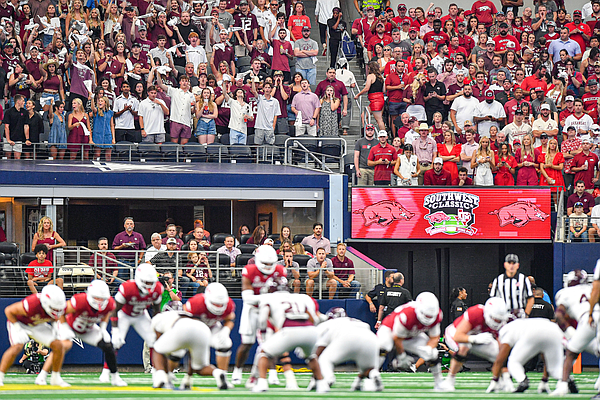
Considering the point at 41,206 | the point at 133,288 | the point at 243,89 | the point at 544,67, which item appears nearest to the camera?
the point at 133,288

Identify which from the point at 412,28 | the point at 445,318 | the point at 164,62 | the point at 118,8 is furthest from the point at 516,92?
the point at 118,8

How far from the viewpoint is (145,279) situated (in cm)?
1098

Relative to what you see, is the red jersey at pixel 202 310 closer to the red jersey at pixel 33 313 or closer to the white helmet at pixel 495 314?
the red jersey at pixel 33 313

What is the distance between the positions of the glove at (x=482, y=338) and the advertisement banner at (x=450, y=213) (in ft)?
23.5

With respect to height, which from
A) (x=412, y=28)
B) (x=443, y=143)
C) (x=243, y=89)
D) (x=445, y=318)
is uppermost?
(x=412, y=28)

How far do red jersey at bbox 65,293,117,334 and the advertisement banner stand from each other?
7.54 metres

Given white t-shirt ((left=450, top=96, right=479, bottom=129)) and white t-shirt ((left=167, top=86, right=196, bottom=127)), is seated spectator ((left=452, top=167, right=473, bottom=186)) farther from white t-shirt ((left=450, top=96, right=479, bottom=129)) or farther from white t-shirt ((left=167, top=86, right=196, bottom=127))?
white t-shirt ((left=167, top=86, right=196, bottom=127))

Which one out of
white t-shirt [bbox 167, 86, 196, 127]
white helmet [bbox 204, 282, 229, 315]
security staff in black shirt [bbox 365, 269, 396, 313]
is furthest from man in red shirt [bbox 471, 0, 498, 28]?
white helmet [bbox 204, 282, 229, 315]

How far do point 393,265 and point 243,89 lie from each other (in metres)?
4.69

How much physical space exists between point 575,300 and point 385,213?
6797 mm

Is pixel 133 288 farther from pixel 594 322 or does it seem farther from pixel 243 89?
pixel 243 89

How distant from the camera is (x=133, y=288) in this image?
11195 mm

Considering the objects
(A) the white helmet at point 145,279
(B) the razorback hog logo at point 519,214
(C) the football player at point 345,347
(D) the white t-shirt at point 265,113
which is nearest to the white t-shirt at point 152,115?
(D) the white t-shirt at point 265,113

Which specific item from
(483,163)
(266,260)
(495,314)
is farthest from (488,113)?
(266,260)
